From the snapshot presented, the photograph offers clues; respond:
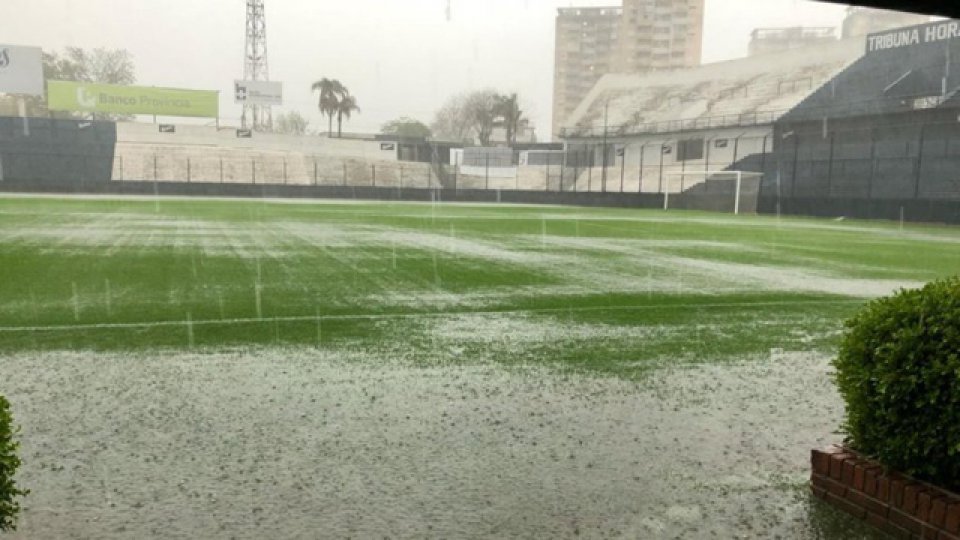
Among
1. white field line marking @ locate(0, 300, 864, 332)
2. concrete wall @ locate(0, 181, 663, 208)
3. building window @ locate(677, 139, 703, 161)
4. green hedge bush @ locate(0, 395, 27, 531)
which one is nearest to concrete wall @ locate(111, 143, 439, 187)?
concrete wall @ locate(0, 181, 663, 208)

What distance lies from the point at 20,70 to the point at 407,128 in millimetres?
60447

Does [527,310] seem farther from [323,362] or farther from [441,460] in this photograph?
[441,460]

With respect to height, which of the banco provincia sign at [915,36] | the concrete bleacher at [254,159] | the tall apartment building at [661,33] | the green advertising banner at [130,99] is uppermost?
the tall apartment building at [661,33]

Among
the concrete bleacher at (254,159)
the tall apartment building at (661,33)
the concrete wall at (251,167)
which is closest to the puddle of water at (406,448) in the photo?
the concrete wall at (251,167)

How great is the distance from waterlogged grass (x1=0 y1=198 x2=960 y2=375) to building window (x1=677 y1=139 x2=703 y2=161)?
45.6 m

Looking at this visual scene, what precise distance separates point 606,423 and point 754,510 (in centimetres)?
125

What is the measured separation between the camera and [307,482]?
11.1ft

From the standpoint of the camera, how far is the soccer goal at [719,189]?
41.8 meters

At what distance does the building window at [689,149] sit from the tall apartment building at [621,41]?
62.2 metres

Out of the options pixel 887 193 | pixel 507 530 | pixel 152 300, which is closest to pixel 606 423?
pixel 507 530

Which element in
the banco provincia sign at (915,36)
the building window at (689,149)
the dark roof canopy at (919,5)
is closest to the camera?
the dark roof canopy at (919,5)

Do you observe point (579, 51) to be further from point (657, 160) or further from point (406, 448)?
point (406, 448)

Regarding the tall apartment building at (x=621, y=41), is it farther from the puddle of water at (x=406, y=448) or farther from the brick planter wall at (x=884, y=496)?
the brick planter wall at (x=884, y=496)

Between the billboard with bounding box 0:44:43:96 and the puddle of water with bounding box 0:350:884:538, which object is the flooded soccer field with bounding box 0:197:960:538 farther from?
the billboard with bounding box 0:44:43:96
